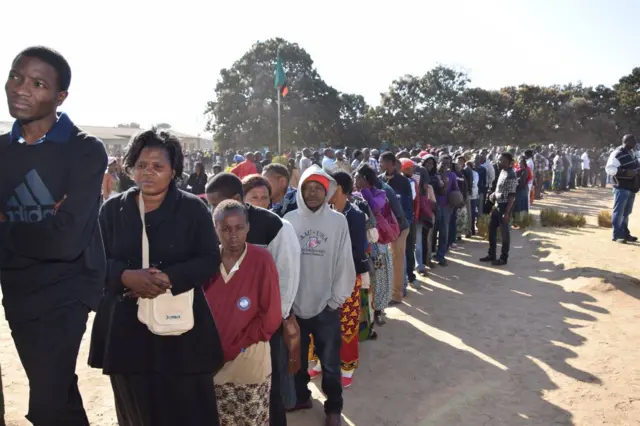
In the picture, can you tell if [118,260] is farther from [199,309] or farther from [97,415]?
[97,415]

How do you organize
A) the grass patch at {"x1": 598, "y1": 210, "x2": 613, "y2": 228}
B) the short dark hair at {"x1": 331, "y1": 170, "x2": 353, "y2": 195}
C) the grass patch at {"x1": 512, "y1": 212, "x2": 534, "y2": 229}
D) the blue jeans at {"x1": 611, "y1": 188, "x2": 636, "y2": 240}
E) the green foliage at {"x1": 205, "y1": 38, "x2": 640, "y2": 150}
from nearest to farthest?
1. the short dark hair at {"x1": 331, "y1": 170, "x2": 353, "y2": 195}
2. the blue jeans at {"x1": 611, "y1": 188, "x2": 636, "y2": 240}
3. the grass patch at {"x1": 598, "y1": 210, "x2": 613, "y2": 228}
4. the grass patch at {"x1": 512, "y1": 212, "x2": 534, "y2": 229}
5. the green foliage at {"x1": 205, "y1": 38, "x2": 640, "y2": 150}

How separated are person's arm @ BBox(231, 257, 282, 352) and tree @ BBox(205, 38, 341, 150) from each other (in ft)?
112

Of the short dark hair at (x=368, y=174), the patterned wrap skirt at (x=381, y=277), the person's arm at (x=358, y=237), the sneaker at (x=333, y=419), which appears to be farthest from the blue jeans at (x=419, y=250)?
the sneaker at (x=333, y=419)

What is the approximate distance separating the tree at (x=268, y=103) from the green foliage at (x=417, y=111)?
0.23 ft

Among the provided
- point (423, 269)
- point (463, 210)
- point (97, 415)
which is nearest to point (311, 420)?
point (97, 415)

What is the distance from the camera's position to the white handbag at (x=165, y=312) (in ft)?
7.18

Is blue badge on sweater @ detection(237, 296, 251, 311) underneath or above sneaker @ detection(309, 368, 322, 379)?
above

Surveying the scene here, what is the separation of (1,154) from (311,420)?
2.71 metres

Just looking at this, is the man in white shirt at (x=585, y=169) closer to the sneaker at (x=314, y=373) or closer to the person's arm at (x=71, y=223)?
the sneaker at (x=314, y=373)

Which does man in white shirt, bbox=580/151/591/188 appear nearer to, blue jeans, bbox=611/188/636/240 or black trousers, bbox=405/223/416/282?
blue jeans, bbox=611/188/636/240

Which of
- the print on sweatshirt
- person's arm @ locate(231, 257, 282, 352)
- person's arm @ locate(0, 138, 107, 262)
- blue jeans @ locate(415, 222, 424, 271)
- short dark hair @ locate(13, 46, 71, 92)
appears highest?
short dark hair @ locate(13, 46, 71, 92)

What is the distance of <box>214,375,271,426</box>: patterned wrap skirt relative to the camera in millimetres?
2688

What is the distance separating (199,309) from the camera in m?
2.33

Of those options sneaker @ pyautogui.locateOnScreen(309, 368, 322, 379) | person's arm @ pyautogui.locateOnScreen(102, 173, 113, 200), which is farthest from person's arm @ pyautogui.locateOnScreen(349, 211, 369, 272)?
person's arm @ pyautogui.locateOnScreen(102, 173, 113, 200)
